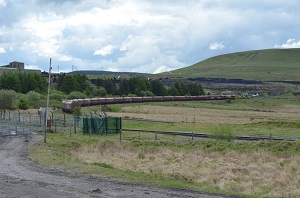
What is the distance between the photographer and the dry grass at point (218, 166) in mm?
18812

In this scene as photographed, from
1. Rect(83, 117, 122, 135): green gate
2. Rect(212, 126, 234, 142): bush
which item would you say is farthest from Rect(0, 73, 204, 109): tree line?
Rect(212, 126, 234, 142): bush

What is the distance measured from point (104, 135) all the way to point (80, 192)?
3052 centimetres

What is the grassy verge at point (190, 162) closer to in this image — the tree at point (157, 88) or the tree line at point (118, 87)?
the tree line at point (118, 87)

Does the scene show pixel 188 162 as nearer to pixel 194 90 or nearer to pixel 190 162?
pixel 190 162

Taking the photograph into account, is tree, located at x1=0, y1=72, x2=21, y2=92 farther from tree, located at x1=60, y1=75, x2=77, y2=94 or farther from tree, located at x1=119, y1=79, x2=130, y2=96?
tree, located at x1=119, y1=79, x2=130, y2=96

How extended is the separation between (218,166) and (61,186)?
11.7m

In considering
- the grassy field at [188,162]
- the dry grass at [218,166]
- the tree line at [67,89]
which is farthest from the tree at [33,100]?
the dry grass at [218,166]

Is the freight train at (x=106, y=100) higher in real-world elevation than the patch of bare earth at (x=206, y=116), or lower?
higher

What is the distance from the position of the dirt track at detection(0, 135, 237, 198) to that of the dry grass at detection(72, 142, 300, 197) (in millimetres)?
3206

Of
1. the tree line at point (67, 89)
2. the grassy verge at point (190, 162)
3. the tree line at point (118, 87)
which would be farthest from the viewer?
the tree line at point (118, 87)

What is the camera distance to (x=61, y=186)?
53.1 ft

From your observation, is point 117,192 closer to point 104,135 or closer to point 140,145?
point 140,145

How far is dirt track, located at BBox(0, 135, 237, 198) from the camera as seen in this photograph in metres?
14.9

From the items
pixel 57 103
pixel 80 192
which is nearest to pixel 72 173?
pixel 80 192
